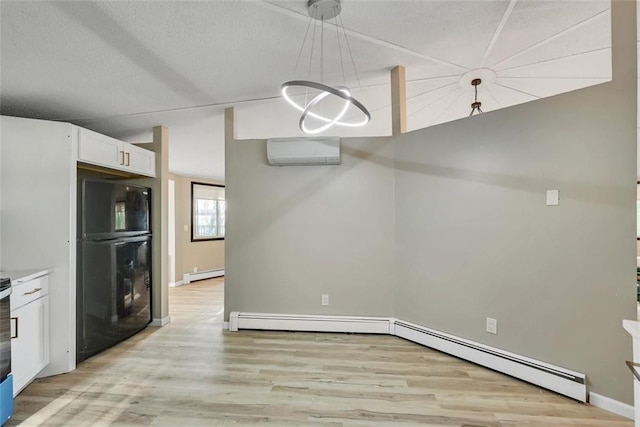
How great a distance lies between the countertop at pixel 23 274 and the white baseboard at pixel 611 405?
3.97 meters

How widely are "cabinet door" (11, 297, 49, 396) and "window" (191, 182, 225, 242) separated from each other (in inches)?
159

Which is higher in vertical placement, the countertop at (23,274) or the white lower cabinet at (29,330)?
the countertop at (23,274)

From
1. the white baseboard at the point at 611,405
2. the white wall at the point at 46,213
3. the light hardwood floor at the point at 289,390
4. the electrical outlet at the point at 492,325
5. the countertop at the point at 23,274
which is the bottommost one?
the light hardwood floor at the point at 289,390

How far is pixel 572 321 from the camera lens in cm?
199

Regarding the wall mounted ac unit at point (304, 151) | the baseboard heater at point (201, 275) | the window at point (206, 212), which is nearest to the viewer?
the wall mounted ac unit at point (304, 151)

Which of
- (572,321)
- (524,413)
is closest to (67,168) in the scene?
(524,413)

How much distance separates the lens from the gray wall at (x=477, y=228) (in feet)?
6.00

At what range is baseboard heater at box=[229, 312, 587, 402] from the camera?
2.01 m

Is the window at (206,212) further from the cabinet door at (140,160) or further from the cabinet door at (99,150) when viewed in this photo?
the cabinet door at (99,150)

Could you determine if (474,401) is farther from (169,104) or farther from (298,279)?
(169,104)

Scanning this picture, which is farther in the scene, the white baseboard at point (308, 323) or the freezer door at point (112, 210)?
the white baseboard at point (308, 323)

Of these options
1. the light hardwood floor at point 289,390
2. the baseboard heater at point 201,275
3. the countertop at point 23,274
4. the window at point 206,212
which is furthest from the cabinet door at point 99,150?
the baseboard heater at point 201,275

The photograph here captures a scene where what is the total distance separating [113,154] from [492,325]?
151 inches

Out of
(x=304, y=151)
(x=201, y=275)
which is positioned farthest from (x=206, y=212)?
(x=304, y=151)
